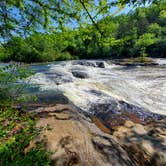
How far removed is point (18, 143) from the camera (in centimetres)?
432

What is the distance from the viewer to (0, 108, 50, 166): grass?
3.84 m

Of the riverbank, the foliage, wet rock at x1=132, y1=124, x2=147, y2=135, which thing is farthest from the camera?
wet rock at x1=132, y1=124, x2=147, y2=135

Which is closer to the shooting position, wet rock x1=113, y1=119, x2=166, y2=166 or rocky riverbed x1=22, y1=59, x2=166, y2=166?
rocky riverbed x1=22, y1=59, x2=166, y2=166

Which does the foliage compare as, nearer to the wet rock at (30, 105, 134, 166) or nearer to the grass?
the grass

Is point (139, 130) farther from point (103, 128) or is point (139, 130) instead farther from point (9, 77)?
point (9, 77)

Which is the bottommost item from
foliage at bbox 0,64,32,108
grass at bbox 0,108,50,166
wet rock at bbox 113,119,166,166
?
wet rock at bbox 113,119,166,166

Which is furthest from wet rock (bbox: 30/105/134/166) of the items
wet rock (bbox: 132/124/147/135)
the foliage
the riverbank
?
wet rock (bbox: 132/124/147/135)

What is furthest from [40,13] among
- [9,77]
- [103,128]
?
[103,128]

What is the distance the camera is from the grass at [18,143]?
151 inches

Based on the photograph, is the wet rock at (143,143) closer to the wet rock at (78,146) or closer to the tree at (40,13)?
the wet rock at (78,146)

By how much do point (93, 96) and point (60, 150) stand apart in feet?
20.8

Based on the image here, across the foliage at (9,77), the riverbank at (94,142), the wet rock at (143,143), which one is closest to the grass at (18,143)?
the riverbank at (94,142)

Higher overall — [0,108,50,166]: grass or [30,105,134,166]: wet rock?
[0,108,50,166]: grass

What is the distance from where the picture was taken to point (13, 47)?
14.7 ft
